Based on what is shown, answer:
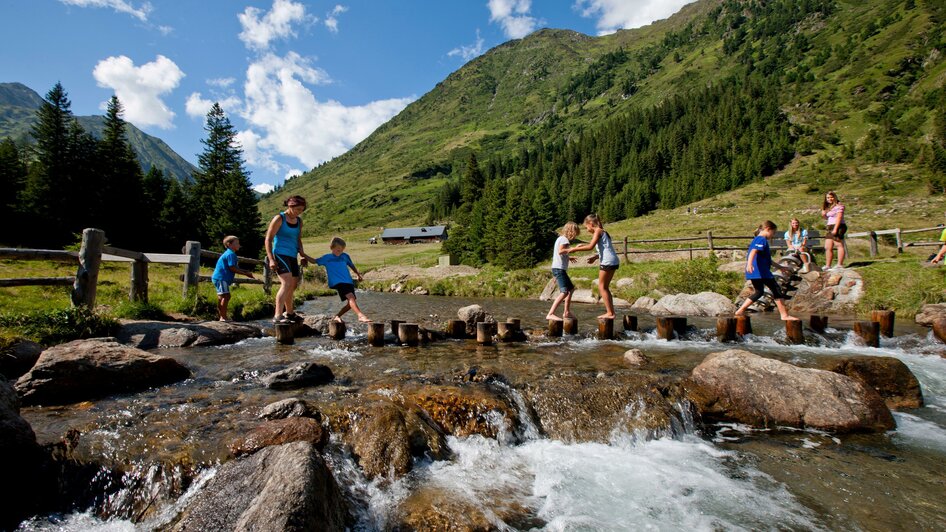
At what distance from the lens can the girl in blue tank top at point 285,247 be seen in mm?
9406

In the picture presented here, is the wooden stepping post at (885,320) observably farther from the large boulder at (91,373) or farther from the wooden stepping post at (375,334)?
the large boulder at (91,373)

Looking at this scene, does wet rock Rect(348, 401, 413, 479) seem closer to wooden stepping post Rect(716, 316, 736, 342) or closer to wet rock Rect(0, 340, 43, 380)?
wet rock Rect(0, 340, 43, 380)

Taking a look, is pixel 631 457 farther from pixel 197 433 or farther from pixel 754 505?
pixel 197 433

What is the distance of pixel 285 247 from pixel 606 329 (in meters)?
8.45

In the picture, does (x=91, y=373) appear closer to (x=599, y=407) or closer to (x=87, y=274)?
(x=87, y=274)

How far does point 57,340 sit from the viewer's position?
7820 mm

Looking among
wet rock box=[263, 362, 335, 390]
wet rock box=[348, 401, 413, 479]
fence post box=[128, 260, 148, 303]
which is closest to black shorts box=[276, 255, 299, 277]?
wet rock box=[263, 362, 335, 390]

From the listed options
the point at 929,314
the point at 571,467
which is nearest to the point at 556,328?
the point at 571,467

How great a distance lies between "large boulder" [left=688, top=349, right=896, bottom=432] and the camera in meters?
6.29

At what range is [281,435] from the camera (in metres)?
4.69

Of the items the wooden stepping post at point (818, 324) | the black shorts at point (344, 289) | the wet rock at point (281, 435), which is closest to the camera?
the wet rock at point (281, 435)

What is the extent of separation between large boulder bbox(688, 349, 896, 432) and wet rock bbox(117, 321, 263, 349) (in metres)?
9.97

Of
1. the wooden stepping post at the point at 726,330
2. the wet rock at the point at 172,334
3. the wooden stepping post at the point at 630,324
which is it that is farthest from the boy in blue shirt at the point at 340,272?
the wooden stepping post at the point at 726,330

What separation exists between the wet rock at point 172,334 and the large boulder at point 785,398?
997cm
